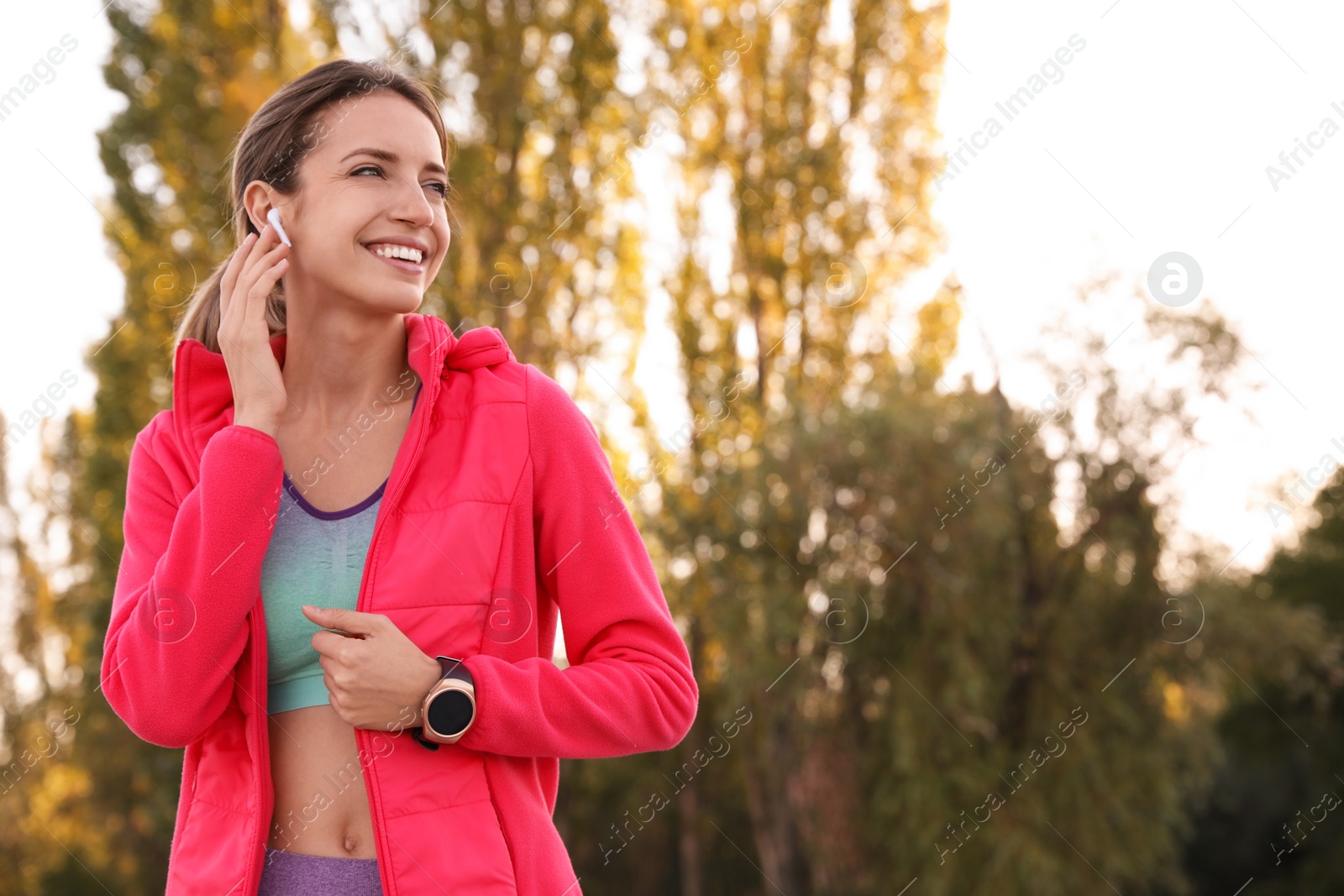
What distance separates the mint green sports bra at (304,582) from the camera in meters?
1.43

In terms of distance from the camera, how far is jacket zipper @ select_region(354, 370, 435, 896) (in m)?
1.32

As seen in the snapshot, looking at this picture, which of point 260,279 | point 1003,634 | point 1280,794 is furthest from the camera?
point 1280,794

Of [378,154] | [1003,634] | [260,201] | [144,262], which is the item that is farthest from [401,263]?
[144,262]

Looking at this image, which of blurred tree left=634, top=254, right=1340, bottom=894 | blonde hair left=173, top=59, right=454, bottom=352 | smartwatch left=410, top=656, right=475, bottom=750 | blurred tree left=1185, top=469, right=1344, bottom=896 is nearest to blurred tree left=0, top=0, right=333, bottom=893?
blurred tree left=634, top=254, right=1340, bottom=894

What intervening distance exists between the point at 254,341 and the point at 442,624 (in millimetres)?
473

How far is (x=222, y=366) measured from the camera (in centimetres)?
163

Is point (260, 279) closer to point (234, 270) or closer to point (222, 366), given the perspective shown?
point (234, 270)

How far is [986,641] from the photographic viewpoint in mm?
7887

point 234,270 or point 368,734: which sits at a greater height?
point 234,270

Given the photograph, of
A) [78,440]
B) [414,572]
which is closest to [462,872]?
[414,572]

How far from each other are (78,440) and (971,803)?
11339mm

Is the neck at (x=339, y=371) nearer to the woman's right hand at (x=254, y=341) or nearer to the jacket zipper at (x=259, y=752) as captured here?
the woman's right hand at (x=254, y=341)

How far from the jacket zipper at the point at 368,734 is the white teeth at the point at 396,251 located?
0.67ft

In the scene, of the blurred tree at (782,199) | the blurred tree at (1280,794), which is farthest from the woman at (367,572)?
the blurred tree at (1280,794)
